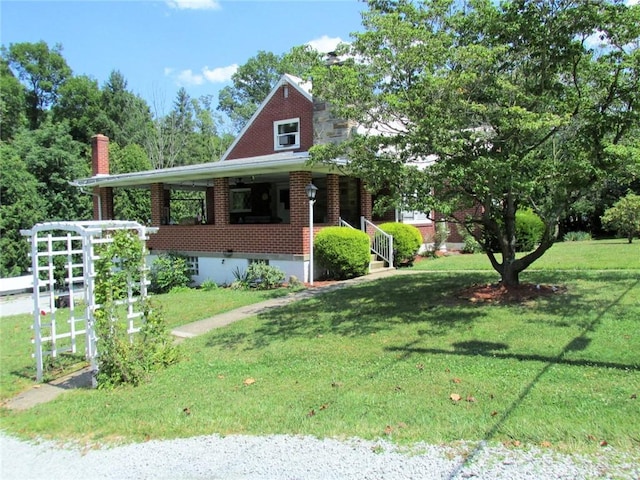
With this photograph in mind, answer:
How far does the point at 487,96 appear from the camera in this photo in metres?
7.73

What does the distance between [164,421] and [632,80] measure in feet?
26.3

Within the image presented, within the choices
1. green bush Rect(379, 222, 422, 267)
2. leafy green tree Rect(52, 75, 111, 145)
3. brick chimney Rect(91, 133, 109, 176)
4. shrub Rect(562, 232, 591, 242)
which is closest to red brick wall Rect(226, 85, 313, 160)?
brick chimney Rect(91, 133, 109, 176)

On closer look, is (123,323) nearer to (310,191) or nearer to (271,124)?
(310,191)

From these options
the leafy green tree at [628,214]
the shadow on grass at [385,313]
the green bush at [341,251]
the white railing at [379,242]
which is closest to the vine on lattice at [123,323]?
the shadow on grass at [385,313]

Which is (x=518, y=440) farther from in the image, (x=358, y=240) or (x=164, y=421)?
(x=358, y=240)

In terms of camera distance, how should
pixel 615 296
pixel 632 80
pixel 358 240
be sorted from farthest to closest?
pixel 358 240 < pixel 615 296 < pixel 632 80

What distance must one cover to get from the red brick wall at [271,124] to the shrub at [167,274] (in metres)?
8.07

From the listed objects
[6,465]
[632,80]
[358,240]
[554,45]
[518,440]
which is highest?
[554,45]

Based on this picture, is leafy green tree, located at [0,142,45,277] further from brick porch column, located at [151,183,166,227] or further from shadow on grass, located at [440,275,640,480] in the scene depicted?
shadow on grass, located at [440,275,640,480]

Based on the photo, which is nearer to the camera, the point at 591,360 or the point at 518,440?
the point at 518,440

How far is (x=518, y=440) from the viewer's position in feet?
11.9

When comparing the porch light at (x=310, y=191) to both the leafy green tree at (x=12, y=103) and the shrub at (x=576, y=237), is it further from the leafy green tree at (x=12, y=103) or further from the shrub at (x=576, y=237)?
the leafy green tree at (x=12, y=103)

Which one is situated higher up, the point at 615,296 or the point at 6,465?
Result: the point at 615,296

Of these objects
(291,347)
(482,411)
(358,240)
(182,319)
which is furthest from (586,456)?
(358,240)
